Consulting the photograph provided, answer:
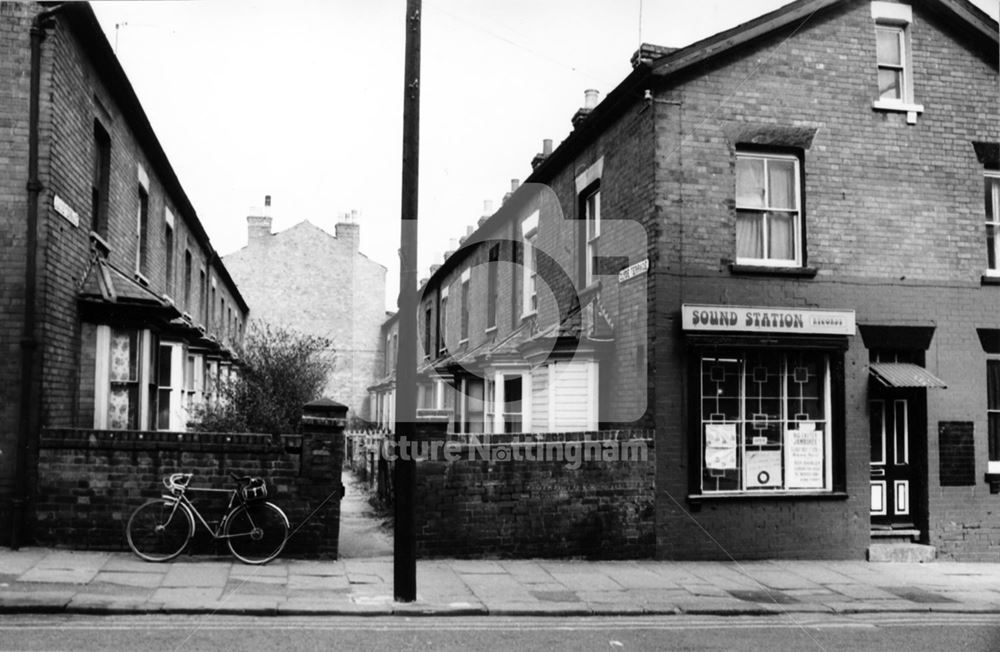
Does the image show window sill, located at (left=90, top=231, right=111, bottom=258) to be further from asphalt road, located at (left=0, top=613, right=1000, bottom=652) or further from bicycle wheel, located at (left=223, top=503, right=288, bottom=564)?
asphalt road, located at (left=0, top=613, right=1000, bottom=652)

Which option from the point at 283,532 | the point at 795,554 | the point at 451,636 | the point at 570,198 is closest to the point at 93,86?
the point at 283,532

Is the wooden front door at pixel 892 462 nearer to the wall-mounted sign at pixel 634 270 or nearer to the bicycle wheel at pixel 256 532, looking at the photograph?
the wall-mounted sign at pixel 634 270

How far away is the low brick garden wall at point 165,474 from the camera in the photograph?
33.6 ft

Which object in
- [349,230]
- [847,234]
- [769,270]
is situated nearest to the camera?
[769,270]

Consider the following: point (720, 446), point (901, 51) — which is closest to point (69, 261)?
point (720, 446)

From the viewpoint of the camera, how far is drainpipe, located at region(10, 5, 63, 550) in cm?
1004

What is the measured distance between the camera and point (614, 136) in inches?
546

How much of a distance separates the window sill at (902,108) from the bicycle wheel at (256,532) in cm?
1024

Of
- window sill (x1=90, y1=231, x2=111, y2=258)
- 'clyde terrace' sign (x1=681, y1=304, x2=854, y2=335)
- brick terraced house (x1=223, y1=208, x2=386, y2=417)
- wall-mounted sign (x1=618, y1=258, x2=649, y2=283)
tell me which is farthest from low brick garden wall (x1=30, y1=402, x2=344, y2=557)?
brick terraced house (x1=223, y1=208, x2=386, y2=417)

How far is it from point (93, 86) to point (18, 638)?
8.46 m

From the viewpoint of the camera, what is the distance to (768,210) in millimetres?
12805

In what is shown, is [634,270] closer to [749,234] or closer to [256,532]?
[749,234]

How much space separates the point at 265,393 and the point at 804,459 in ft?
28.9

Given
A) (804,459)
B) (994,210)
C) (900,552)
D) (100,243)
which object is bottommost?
(900,552)
